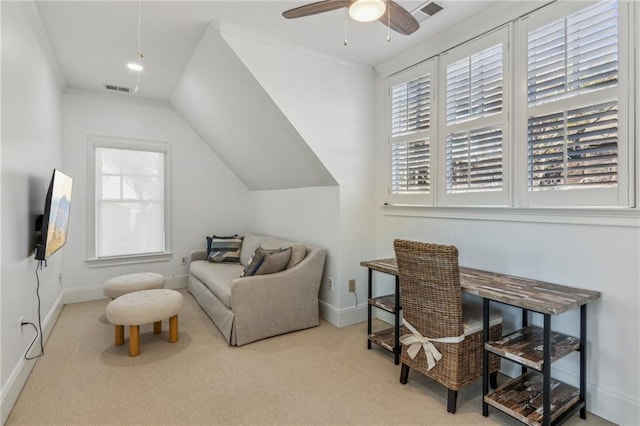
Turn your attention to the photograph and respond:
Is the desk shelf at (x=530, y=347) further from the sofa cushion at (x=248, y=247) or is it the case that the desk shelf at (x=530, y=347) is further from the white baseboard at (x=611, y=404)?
the sofa cushion at (x=248, y=247)

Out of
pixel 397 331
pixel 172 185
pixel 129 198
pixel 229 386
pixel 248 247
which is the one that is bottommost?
pixel 229 386

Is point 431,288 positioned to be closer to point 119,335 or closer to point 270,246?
point 270,246

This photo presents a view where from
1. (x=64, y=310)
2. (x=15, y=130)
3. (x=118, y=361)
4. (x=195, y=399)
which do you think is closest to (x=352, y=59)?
(x=15, y=130)

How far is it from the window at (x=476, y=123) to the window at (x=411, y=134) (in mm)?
194

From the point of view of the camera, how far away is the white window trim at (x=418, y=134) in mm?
2947

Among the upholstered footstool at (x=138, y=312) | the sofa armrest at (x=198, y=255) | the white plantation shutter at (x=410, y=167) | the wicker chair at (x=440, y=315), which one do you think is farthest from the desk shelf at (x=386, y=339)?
the sofa armrest at (x=198, y=255)

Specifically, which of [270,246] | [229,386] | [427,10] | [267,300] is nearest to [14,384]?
[229,386]

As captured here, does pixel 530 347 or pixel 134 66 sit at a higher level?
pixel 134 66

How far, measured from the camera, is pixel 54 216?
2523 mm

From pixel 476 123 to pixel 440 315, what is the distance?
1.54 m

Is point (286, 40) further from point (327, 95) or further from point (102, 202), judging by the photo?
point (102, 202)

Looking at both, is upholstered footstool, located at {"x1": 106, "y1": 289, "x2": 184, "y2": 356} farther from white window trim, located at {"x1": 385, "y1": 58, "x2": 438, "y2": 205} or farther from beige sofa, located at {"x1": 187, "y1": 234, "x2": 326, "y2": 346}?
white window trim, located at {"x1": 385, "y1": 58, "x2": 438, "y2": 205}

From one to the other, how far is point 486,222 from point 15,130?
3.39 metres

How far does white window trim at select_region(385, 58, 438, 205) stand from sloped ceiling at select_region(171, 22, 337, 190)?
0.70 metres
